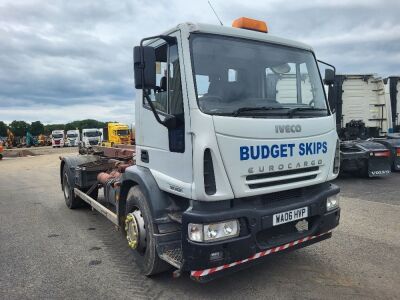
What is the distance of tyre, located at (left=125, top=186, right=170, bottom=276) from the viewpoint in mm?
3667

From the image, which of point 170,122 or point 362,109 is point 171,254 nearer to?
point 170,122

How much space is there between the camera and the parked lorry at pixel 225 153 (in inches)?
122

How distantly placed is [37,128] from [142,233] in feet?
261

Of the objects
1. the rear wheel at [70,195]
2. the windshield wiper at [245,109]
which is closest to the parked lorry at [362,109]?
the rear wheel at [70,195]

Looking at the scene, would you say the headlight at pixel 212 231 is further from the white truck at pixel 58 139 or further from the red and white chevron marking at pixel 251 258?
the white truck at pixel 58 139

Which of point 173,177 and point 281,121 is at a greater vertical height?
point 281,121

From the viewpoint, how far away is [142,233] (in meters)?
3.85

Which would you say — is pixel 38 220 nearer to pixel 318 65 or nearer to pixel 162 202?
pixel 162 202

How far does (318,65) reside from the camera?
14.1ft

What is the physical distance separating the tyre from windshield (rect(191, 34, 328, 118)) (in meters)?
1.34

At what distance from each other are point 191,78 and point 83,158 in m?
5.00

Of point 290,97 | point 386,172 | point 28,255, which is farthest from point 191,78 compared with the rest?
point 386,172

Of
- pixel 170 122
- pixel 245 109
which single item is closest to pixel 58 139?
pixel 170 122

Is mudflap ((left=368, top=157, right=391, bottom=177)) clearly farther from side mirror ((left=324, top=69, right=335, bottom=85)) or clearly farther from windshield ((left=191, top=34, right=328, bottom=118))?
windshield ((left=191, top=34, right=328, bottom=118))
